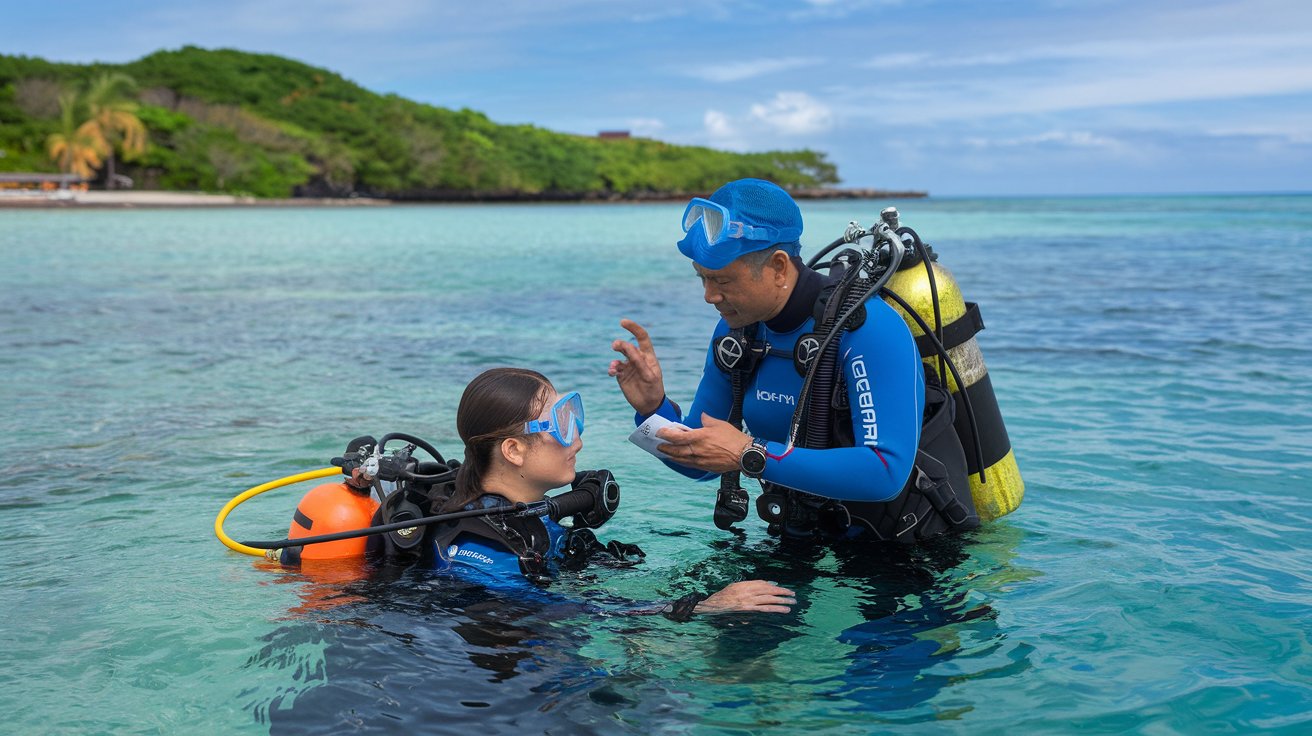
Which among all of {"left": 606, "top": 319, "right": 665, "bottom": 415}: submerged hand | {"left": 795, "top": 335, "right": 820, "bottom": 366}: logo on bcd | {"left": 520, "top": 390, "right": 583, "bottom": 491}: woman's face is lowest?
{"left": 520, "top": 390, "right": 583, "bottom": 491}: woman's face

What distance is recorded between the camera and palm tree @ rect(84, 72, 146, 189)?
269 ft

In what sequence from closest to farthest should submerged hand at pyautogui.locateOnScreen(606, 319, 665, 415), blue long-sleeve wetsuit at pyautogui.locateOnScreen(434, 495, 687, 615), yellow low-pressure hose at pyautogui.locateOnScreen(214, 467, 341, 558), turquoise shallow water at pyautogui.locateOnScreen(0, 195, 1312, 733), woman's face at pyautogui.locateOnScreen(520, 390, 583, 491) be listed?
turquoise shallow water at pyautogui.locateOnScreen(0, 195, 1312, 733) → blue long-sleeve wetsuit at pyautogui.locateOnScreen(434, 495, 687, 615) → woman's face at pyautogui.locateOnScreen(520, 390, 583, 491) → yellow low-pressure hose at pyautogui.locateOnScreen(214, 467, 341, 558) → submerged hand at pyautogui.locateOnScreen(606, 319, 665, 415)

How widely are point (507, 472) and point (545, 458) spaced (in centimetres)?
14

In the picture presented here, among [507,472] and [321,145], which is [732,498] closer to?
[507,472]

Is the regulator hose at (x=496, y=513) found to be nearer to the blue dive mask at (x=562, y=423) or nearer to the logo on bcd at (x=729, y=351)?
the blue dive mask at (x=562, y=423)

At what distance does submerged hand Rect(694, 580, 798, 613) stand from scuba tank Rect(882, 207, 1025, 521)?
1000 mm

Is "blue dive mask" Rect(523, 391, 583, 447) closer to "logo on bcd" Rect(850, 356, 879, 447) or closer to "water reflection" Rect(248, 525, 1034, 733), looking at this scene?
"water reflection" Rect(248, 525, 1034, 733)

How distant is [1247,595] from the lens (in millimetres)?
4234

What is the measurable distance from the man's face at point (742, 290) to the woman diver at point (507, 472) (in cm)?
60

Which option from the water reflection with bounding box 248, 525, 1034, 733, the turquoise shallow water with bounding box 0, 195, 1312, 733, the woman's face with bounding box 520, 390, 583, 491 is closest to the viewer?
the water reflection with bounding box 248, 525, 1034, 733

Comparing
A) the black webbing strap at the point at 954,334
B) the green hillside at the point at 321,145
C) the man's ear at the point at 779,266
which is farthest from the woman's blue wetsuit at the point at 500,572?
the green hillside at the point at 321,145

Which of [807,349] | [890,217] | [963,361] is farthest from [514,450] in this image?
[963,361]

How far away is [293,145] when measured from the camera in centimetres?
10406

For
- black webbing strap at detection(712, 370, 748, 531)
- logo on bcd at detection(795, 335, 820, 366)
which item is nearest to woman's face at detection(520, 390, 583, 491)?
black webbing strap at detection(712, 370, 748, 531)
